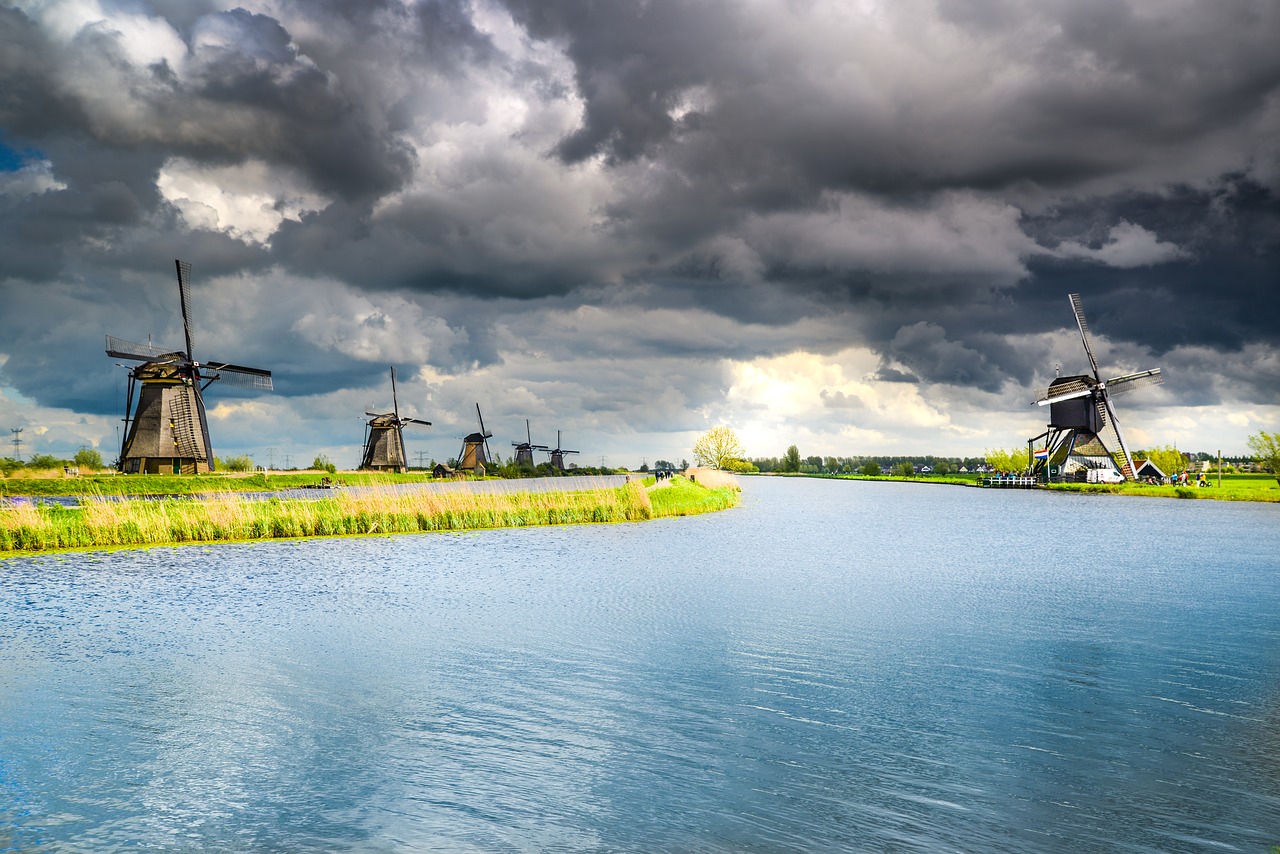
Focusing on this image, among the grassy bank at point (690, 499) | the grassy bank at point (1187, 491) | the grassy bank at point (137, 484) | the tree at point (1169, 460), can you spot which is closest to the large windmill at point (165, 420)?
the grassy bank at point (137, 484)

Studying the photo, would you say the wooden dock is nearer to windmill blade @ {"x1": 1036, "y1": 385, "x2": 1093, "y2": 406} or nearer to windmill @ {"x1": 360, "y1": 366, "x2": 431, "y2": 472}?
windmill blade @ {"x1": 1036, "y1": 385, "x2": 1093, "y2": 406}

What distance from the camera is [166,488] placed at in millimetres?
49469

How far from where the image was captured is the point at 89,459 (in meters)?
64.8

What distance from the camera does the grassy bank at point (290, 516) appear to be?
24.6 metres

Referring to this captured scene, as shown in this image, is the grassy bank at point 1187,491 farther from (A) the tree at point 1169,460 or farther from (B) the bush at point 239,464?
(B) the bush at point 239,464

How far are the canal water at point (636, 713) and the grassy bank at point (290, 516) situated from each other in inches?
259

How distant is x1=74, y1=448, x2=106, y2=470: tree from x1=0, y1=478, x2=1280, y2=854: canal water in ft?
175

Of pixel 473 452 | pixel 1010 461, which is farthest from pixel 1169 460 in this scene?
pixel 473 452

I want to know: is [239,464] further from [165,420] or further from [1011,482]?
[1011,482]

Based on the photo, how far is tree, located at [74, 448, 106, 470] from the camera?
63.2 metres

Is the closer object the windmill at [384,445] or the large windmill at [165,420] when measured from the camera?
the large windmill at [165,420]

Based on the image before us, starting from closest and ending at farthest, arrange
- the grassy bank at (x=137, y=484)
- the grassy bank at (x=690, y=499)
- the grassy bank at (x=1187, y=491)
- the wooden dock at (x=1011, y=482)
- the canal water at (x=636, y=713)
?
the canal water at (x=636, y=713)
the grassy bank at (x=690, y=499)
the grassy bank at (x=137, y=484)
the grassy bank at (x=1187, y=491)
the wooden dock at (x=1011, y=482)

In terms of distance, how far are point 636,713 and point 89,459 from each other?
72445mm

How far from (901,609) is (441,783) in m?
10.9
